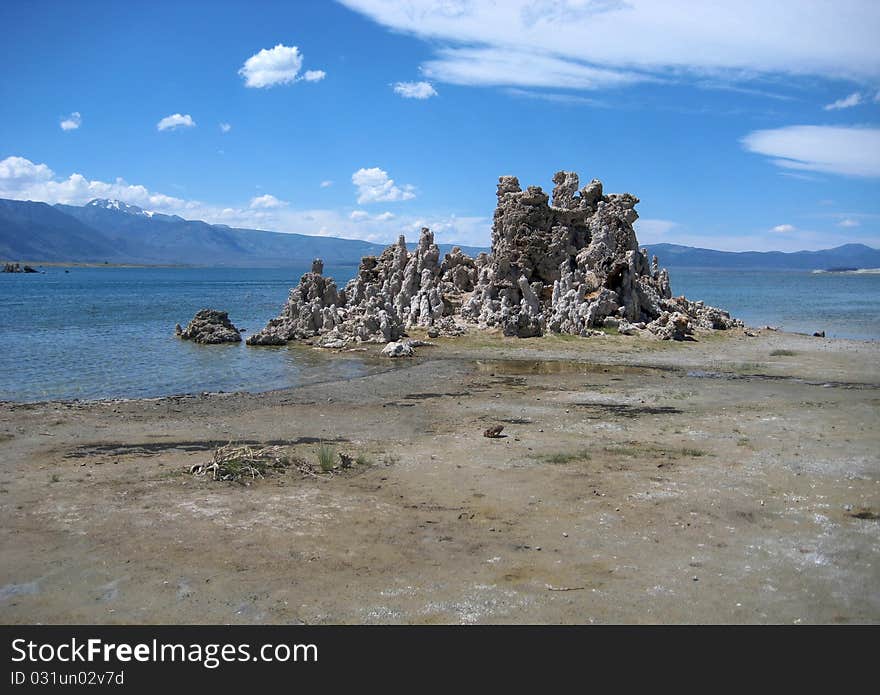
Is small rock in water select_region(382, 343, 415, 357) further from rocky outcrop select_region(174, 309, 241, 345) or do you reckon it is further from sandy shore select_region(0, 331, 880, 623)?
sandy shore select_region(0, 331, 880, 623)

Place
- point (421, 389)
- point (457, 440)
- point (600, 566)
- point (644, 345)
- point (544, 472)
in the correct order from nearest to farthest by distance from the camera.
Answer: point (600, 566) → point (544, 472) → point (457, 440) → point (421, 389) → point (644, 345)

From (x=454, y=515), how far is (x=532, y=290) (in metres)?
26.8

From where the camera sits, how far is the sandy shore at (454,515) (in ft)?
24.5

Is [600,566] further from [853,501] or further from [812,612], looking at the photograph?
[853,501]

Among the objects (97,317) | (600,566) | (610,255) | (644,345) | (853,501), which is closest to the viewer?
(600,566)

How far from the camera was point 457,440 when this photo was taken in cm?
1497

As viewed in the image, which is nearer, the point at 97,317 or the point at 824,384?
the point at 824,384

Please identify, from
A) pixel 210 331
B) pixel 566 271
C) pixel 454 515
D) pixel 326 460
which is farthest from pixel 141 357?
pixel 454 515

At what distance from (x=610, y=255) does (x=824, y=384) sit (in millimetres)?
16435

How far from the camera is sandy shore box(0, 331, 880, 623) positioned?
24.5 feet

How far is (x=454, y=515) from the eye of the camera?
402 inches

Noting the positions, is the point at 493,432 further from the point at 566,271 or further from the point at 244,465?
the point at 566,271

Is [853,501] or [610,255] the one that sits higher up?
[610,255]
